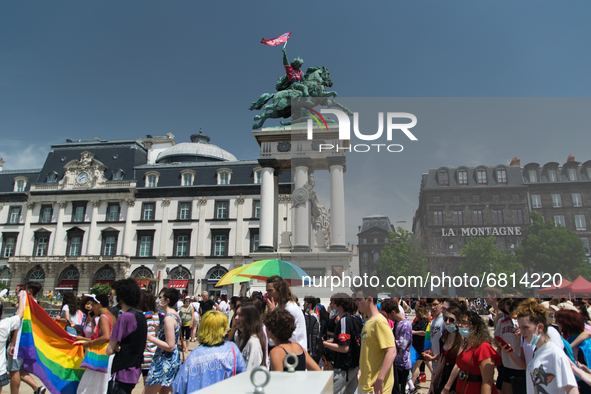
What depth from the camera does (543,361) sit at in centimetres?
386

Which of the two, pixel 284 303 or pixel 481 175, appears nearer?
pixel 284 303

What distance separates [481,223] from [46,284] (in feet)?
164

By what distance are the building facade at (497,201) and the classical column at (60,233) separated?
49.4 meters

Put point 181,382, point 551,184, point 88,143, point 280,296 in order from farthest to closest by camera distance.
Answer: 1. point 88,143
2. point 551,184
3. point 280,296
4. point 181,382

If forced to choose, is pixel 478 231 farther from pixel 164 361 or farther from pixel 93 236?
pixel 93 236

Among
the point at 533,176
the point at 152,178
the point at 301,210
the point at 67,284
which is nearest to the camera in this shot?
the point at 533,176

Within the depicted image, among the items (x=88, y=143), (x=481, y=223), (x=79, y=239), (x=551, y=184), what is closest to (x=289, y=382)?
(x=481, y=223)

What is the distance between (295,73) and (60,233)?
36697 mm

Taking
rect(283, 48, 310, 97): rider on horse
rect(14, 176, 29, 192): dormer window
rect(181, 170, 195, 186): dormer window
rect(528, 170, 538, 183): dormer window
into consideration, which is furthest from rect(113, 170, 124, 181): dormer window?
rect(528, 170, 538, 183): dormer window

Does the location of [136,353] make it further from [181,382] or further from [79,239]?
[79,239]

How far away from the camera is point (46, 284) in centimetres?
4484

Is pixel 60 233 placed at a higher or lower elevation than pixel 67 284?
higher

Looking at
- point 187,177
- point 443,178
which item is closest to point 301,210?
point 443,178

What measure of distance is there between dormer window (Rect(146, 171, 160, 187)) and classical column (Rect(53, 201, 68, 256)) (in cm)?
988
